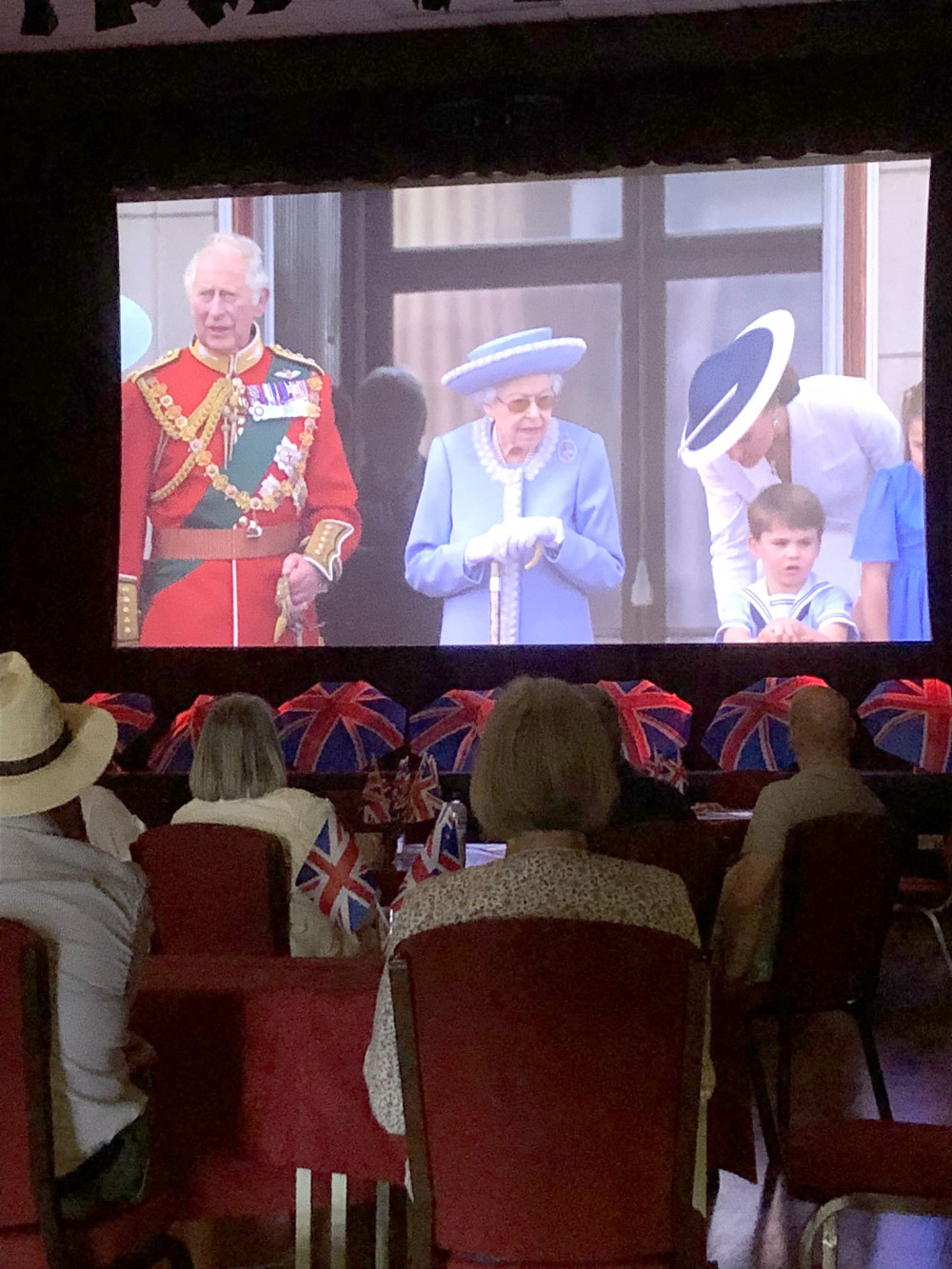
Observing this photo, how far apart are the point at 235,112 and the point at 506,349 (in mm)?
1774

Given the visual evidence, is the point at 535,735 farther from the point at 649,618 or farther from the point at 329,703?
the point at 649,618

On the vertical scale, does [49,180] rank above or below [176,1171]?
above

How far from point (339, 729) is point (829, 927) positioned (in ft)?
10.6

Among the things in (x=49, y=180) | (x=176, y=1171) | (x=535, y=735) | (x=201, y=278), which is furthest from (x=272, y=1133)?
(x=49, y=180)

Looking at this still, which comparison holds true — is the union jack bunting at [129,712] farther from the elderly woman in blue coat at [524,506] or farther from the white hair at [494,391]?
the white hair at [494,391]

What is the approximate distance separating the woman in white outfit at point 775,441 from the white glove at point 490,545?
3.09ft

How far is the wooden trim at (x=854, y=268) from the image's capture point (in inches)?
288

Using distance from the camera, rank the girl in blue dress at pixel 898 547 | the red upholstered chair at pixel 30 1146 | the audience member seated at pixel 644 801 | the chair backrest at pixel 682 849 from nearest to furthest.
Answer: the red upholstered chair at pixel 30 1146 < the chair backrest at pixel 682 849 < the audience member seated at pixel 644 801 < the girl in blue dress at pixel 898 547

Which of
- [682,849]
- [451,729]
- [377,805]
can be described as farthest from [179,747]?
[682,849]

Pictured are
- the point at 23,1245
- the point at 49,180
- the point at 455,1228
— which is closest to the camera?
the point at 455,1228

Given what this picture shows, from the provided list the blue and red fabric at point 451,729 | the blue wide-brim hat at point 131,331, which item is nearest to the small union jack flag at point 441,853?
the blue and red fabric at point 451,729

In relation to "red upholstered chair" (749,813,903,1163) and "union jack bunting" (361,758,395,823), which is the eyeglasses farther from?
"red upholstered chair" (749,813,903,1163)

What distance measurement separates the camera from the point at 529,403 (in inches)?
298

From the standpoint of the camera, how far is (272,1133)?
2271mm
